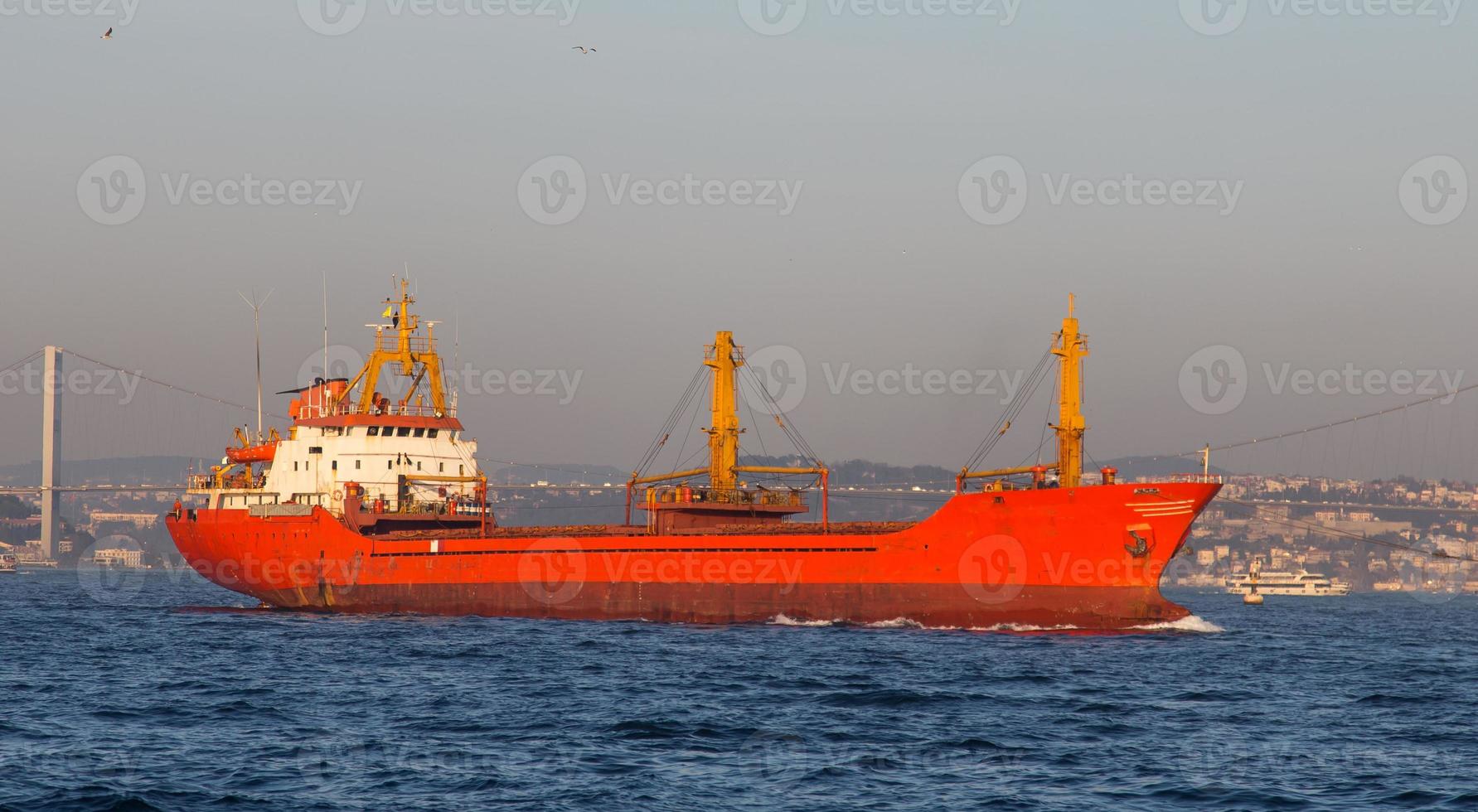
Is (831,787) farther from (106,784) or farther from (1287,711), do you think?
(1287,711)

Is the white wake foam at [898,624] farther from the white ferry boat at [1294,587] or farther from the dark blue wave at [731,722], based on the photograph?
the white ferry boat at [1294,587]

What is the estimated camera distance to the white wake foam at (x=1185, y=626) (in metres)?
37.5

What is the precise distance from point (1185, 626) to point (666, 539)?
1506cm

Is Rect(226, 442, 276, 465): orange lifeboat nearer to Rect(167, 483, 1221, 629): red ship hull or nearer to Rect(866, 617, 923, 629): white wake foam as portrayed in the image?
Rect(167, 483, 1221, 629): red ship hull

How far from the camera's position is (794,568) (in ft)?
132

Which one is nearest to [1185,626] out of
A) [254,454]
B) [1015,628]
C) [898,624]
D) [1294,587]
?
[1015,628]

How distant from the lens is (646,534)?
44719mm

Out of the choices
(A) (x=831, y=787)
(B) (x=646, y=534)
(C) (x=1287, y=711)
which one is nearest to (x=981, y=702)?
(C) (x=1287, y=711)

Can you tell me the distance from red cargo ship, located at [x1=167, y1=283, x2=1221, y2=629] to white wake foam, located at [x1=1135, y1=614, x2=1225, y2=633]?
7.8 inches

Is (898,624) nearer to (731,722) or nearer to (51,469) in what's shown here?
(731,722)

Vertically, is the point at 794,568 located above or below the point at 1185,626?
above

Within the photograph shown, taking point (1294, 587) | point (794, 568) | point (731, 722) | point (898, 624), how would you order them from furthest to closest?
point (1294, 587), point (794, 568), point (898, 624), point (731, 722)

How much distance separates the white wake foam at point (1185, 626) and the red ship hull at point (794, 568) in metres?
0.25

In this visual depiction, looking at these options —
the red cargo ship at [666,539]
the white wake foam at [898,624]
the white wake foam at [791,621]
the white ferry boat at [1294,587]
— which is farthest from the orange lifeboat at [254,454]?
the white ferry boat at [1294,587]
